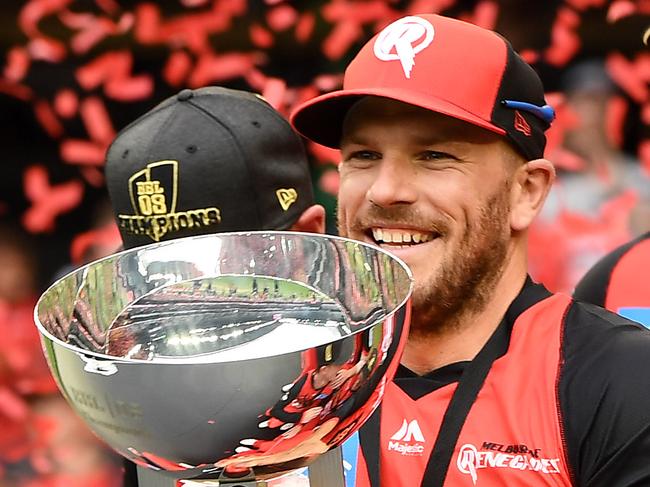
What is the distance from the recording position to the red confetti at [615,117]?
376 centimetres

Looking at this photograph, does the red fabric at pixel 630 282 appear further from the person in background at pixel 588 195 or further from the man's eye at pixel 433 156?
the person in background at pixel 588 195

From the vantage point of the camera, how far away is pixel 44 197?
391 cm

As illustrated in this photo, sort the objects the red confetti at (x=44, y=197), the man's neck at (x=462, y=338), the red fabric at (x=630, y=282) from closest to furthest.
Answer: the man's neck at (x=462, y=338)
the red fabric at (x=630, y=282)
the red confetti at (x=44, y=197)

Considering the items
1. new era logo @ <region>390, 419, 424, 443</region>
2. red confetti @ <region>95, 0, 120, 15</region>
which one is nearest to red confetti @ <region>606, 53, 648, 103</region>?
red confetti @ <region>95, 0, 120, 15</region>

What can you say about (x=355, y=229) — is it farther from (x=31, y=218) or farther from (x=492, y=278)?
(x=31, y=218)

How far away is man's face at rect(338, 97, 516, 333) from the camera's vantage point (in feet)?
5.64

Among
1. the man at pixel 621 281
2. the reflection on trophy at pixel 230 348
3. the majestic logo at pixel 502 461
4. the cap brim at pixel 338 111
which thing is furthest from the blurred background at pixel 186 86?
the reflection on trophy at pixel 230 348

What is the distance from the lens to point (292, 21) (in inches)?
146

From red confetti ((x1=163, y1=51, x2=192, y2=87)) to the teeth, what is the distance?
7.12ft

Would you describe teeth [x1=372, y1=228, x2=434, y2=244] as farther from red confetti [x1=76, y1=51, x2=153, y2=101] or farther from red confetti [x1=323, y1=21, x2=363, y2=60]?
red confetti [x1=76, y1=51, x2=153, y2=101]

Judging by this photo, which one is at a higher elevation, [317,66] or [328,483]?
[328,483]

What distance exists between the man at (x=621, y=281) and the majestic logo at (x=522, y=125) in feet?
2.31

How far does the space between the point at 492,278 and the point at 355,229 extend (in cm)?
26

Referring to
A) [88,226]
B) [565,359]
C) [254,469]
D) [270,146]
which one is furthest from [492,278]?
[88,226]
